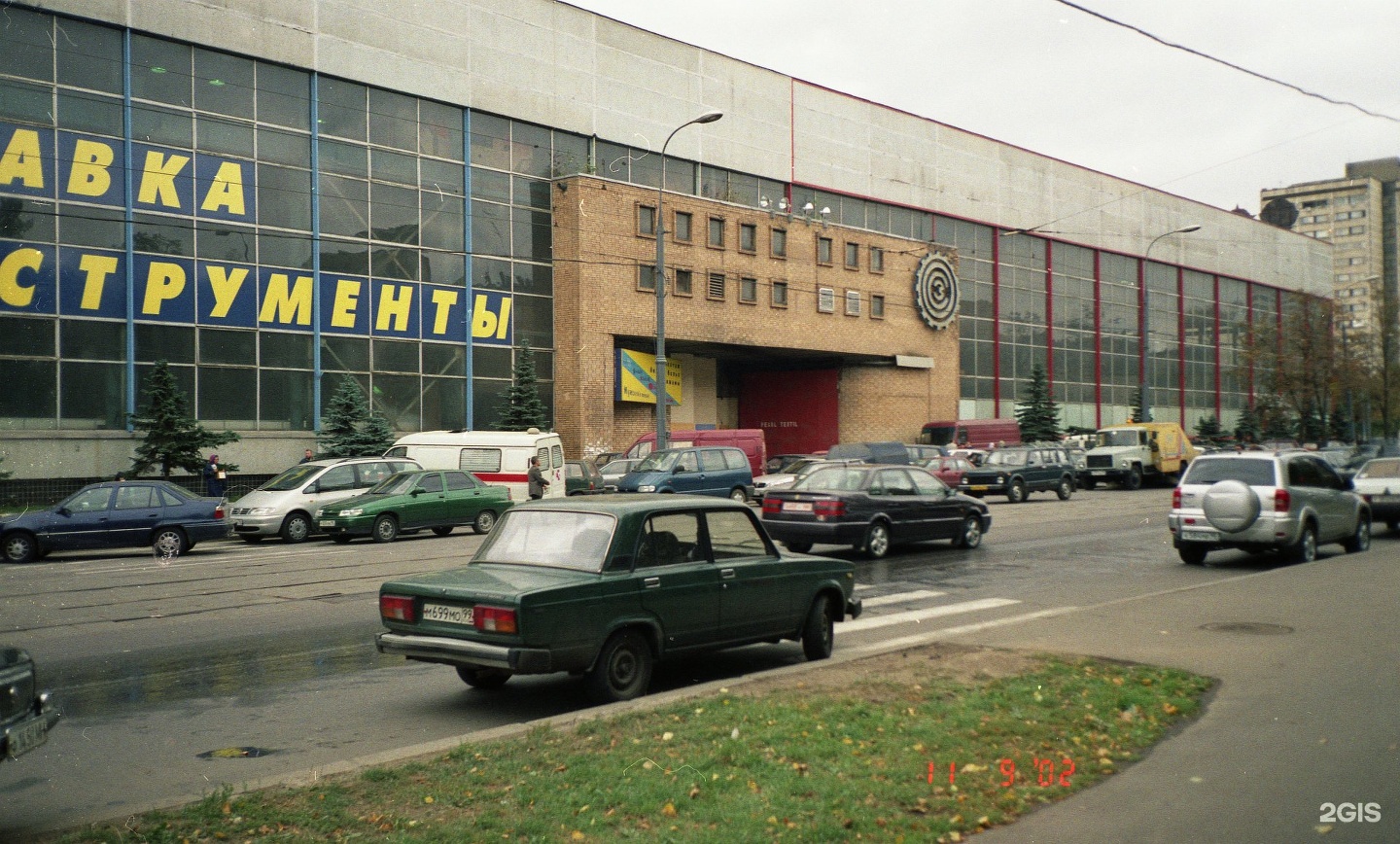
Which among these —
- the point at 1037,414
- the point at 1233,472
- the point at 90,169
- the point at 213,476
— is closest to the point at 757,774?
the point at 1233,472

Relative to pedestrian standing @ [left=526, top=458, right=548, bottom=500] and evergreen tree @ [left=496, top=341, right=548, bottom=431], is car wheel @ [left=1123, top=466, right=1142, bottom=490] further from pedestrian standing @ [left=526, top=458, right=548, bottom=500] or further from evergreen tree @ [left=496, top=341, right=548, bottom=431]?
pedestrian standing @ [left=526, top=458, right=548, bottom=500]

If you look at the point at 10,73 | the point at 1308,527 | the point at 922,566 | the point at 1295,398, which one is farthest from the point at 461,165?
the point at 1295,398

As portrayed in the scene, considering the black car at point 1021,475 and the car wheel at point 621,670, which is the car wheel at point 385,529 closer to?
the car wheel at point 621,670

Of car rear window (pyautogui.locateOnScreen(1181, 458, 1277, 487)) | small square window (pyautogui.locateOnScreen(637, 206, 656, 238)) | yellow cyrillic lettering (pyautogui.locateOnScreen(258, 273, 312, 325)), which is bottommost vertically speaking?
car rear window (pyautogui.locateOnScreen(1181, 458, 1277, 487))

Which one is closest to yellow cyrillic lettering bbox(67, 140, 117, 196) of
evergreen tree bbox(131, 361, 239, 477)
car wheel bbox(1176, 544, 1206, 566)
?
evergreen tree bbox(131, 361, 239, 477)

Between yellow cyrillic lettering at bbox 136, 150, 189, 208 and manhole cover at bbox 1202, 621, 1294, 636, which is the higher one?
yellow cyrillic lettering at bbox 136, 150, 189, 208

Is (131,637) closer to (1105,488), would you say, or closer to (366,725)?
(366,725)

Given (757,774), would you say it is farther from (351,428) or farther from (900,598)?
(351,428)

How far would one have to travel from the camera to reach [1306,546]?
1691 cm

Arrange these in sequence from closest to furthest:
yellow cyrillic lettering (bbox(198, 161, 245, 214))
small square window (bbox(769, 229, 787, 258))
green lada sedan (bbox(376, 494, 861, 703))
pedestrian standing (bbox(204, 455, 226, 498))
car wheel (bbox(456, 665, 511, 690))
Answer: green lada sedan (bbox(376, 494, 861, 703)) → car wheel (bbox(456, 665, 511, 690)) → pedestrian standing (bbox(204, 455, 226, 498)) → yellow cyrillic lettering (bbox(198, 161, 245, 214)) → small square window (bbox(769, 229, 787, 258))

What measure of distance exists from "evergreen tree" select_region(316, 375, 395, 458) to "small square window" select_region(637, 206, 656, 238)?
13.1 metres

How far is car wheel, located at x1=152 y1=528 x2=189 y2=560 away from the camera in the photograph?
20203 mm

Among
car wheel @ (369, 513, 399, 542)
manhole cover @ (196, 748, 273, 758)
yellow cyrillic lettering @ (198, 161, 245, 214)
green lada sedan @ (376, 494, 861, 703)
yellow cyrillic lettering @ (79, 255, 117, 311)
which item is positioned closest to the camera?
manhole cover @ (196, 748, 273, 758)

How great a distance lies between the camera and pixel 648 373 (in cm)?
4397
